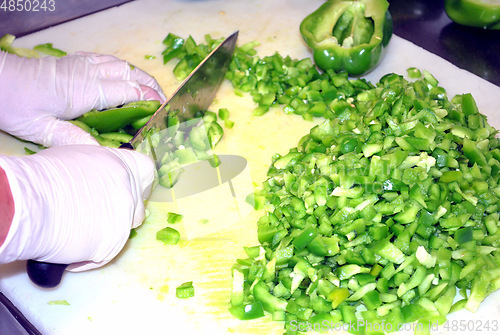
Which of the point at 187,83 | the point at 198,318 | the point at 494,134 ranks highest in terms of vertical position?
the point at 187,83

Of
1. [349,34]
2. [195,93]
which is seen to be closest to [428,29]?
[349,34]

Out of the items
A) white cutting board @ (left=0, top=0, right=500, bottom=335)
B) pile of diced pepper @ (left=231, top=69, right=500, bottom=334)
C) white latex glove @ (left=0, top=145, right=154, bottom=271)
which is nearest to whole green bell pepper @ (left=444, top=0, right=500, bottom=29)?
white cutting board @ (left=0, top=0, right=500, bottom=335)

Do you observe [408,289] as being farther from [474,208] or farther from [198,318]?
[198,318]

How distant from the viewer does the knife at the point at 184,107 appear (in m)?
1.52

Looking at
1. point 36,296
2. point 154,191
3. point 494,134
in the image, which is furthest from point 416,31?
point 36,296

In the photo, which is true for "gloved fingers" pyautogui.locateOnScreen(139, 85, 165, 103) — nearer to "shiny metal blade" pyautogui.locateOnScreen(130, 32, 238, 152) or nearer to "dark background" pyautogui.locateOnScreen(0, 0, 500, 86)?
"shiny metal blade" pyautogui.locateOnScreen(130, 32, 238, 152)

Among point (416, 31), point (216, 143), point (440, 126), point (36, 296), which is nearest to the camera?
point (36, 296)

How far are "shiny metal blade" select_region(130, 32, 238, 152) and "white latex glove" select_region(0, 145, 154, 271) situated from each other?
0.54ft

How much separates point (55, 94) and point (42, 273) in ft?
1.96

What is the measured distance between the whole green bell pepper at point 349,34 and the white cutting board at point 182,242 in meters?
0.10

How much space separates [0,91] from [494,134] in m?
1.42

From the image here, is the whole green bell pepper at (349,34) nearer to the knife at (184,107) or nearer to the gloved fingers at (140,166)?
the knife at (184,107)

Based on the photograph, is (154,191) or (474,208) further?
(154,191)

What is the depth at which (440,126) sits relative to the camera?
1429 mm
